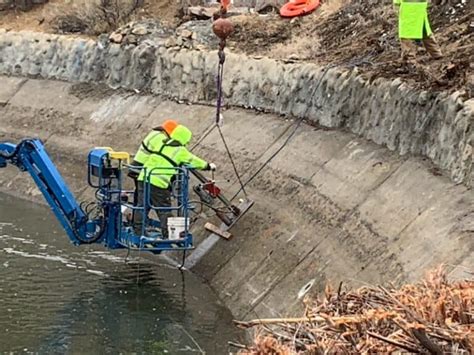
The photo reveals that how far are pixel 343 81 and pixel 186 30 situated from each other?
284 inches

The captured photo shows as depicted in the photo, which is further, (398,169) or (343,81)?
(343,81)

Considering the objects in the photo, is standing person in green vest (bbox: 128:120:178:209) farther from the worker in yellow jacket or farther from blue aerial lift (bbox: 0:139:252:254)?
blue aerial lift (bbox: 0:139:252:254)

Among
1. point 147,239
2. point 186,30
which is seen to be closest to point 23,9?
point 186,30

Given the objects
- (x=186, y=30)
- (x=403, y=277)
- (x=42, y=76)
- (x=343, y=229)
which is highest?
(x=403, y=277)

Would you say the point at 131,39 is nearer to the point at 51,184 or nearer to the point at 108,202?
the point at 51,184

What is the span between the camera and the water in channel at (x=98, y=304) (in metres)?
11.7


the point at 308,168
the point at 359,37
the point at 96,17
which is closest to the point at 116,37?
the point at 96,17

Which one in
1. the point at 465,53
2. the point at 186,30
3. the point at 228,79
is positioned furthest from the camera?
the point at 186,30

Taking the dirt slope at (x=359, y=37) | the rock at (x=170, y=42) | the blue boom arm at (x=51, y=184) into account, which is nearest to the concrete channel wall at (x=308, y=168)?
the rock at (x=170, y=42)

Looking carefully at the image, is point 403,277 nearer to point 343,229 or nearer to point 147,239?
point 343,229

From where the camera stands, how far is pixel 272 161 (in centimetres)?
1642

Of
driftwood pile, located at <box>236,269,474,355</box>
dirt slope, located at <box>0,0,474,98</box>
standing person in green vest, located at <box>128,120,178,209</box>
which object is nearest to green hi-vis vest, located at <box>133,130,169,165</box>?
standing person in green vest, located at <box>128,120,178,209</box>

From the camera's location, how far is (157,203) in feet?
45.5

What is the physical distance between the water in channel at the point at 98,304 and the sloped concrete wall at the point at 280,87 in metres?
3.61
